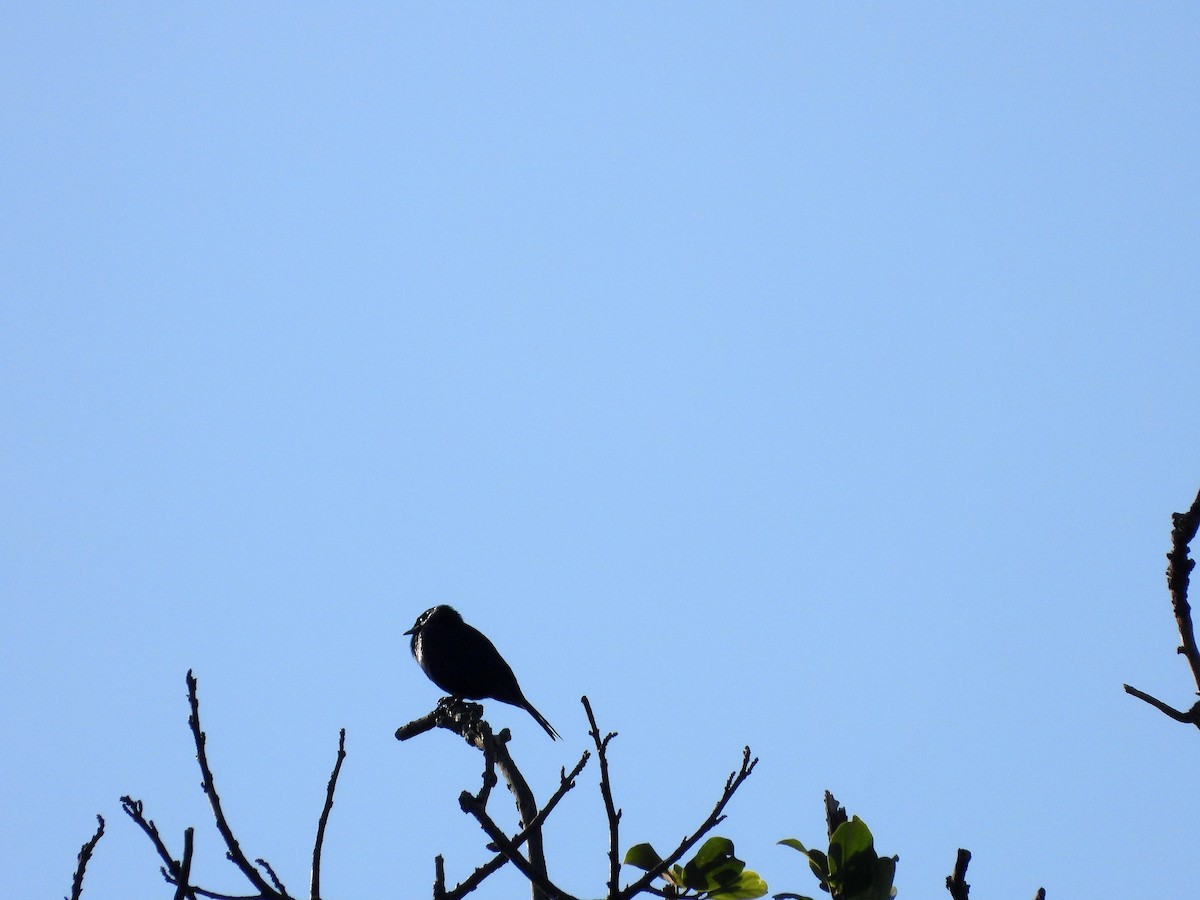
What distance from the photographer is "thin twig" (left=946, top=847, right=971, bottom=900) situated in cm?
195

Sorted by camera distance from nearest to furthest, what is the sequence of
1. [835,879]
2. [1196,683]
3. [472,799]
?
[1196,683] → [472,799] → [835,879]

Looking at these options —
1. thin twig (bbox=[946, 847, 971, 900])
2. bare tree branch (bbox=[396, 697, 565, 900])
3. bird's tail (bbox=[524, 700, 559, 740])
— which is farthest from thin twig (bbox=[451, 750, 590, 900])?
bird's tail (bbox=[524, 700, 559, 740])

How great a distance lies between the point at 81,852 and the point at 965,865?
225 centimetres

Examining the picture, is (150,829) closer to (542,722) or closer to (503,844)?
(503,844)

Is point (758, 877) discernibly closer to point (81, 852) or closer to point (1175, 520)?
point (81, 852)

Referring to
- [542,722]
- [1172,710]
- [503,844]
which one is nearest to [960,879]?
[1172,710]

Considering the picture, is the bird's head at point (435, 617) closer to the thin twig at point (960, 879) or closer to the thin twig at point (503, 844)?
the thin twig at point (503, 844)

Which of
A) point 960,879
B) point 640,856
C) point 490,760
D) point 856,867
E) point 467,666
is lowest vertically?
point 960,879

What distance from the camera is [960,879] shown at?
197cm

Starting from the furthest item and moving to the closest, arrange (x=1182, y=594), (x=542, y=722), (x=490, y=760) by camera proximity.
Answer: (x=542, y=722) < (x=490, y=760) < (x=1182, y=594)

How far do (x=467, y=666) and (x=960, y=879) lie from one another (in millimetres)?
7150

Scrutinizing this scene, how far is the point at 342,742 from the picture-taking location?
332 cm

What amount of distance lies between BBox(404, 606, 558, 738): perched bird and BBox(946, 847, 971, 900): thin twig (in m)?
6.97

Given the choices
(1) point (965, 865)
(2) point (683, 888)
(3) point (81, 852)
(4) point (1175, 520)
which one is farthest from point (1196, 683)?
(3) point (81, 852)
